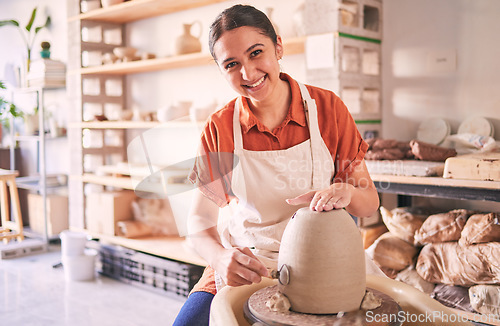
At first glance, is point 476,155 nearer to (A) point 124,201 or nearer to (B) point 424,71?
(B) point 424,71

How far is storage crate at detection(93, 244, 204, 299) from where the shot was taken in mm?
3510

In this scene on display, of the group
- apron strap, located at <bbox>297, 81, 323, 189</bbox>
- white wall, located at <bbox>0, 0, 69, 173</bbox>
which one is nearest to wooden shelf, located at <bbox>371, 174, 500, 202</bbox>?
apron strap, located at <bbox>297, 81, 323, 189</bbox>

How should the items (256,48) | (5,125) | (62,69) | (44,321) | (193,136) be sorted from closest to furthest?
(256,48)
(44,321)
(193,136)
(62,69)
(5,125)

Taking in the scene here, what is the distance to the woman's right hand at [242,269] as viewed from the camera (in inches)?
48.3

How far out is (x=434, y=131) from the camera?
109 inches

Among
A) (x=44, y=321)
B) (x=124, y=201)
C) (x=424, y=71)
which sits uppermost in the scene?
(x=424, y=71)

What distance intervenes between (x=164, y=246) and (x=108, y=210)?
69 cm

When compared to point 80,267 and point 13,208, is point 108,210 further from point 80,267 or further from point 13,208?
point 13,208

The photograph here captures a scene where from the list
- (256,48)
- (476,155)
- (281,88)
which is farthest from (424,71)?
(256,48)

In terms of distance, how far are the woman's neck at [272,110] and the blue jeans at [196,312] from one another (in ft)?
1.95

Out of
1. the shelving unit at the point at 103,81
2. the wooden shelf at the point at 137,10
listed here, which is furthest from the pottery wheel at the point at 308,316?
the wooden shelf at the point at 137,10

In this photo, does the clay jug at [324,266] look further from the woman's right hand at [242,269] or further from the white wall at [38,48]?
the white wall at [38,48]

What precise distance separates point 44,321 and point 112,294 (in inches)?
23.1

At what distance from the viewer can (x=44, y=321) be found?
124 inches
